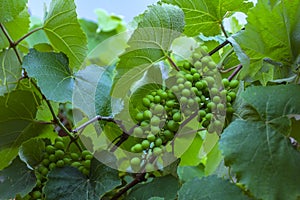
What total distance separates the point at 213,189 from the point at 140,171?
0.31ft

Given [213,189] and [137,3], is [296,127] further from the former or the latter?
[137,3]

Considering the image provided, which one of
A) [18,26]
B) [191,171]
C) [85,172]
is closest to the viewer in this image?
[85,172]

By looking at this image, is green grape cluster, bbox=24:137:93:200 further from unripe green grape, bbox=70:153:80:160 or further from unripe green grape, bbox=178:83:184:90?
unripe green grape, bbox=178:83:184:90

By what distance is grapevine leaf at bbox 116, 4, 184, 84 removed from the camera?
46 cm

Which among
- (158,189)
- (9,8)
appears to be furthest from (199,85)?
(9,8)

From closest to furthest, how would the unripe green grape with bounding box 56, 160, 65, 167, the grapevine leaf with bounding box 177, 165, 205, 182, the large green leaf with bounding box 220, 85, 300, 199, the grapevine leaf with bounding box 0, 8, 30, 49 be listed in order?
1. the large green leaf with bounding box 220, 85, 300, 199
2. the unripe green grape with bounding box 56, 160, 65, 167
3. the grapevine leaf with bounding box 0, 8, 30, 49
4. the grapevine leaf with bounding box 177, 165, 205, 182

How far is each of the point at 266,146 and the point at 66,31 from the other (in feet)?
0.94

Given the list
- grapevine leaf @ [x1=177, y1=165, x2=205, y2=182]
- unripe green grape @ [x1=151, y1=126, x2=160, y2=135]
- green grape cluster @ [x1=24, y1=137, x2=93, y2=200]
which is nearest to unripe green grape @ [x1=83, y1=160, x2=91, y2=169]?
green grape cluster @ [x1=24, y1=137, x2=93, y2=200]

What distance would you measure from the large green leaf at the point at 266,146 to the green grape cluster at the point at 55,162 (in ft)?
0.57

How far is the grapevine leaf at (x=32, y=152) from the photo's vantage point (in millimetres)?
494

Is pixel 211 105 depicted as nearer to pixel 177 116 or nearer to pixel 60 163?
pixel 177 116

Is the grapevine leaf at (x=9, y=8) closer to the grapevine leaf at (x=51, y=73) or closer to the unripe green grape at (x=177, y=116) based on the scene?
the grapevine leaf at (x=51, y=73)

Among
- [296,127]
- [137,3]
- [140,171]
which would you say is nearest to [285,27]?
[296,127]

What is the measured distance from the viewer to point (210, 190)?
42cm
